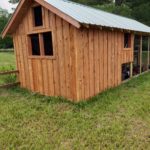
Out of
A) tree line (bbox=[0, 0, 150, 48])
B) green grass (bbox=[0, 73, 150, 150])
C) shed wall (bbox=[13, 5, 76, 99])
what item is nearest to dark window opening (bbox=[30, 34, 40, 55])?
shed wall (bbox=[13, 5, 76, 99])

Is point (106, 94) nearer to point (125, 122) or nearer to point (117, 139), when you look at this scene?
point (125, 122)

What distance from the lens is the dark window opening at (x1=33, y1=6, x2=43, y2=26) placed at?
7221 mm

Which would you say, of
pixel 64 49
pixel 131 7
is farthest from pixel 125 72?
pixel 131 7

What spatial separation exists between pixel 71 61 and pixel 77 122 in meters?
2.10

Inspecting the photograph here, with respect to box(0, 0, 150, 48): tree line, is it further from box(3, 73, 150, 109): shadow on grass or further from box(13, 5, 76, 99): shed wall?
box(13, 5, 76, 99): shed wall

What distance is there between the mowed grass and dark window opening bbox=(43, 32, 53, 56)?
1.68 metres

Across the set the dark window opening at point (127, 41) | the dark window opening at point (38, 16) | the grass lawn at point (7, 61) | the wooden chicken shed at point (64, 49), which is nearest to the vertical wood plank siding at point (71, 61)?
the wooden chicken shed at point (64, 49)

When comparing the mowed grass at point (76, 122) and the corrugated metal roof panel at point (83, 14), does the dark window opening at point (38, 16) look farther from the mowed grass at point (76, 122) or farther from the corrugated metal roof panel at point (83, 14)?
the mowed grass at point (76, 122)

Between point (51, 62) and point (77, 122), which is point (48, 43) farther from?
point (77, 122)

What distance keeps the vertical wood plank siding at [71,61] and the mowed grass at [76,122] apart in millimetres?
480

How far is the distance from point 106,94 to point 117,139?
3106mm

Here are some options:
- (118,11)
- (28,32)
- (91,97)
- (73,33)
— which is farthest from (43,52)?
(118,11)

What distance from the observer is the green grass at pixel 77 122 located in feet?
13.8

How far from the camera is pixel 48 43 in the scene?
23.9ft
